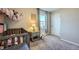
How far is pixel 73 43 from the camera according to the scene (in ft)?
6.35

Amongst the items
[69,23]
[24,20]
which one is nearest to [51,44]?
[69,23]

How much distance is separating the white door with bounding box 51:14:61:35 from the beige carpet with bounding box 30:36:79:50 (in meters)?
0.13

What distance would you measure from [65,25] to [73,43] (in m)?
0.39

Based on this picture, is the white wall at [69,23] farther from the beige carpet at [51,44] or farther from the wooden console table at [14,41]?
the wooden console table at [14,41]

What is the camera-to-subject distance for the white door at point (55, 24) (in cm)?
206

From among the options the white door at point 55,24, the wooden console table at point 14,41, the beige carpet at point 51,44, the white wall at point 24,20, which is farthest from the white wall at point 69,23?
the wooden console table at point 14,41

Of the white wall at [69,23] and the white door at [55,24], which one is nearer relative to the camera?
the white wall at [69,23]

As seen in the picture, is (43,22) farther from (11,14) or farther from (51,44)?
(11,14)

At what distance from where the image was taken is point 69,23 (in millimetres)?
2000

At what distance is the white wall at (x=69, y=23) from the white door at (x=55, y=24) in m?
0.02

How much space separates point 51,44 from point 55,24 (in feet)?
1.41

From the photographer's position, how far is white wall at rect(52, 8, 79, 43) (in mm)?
1927
